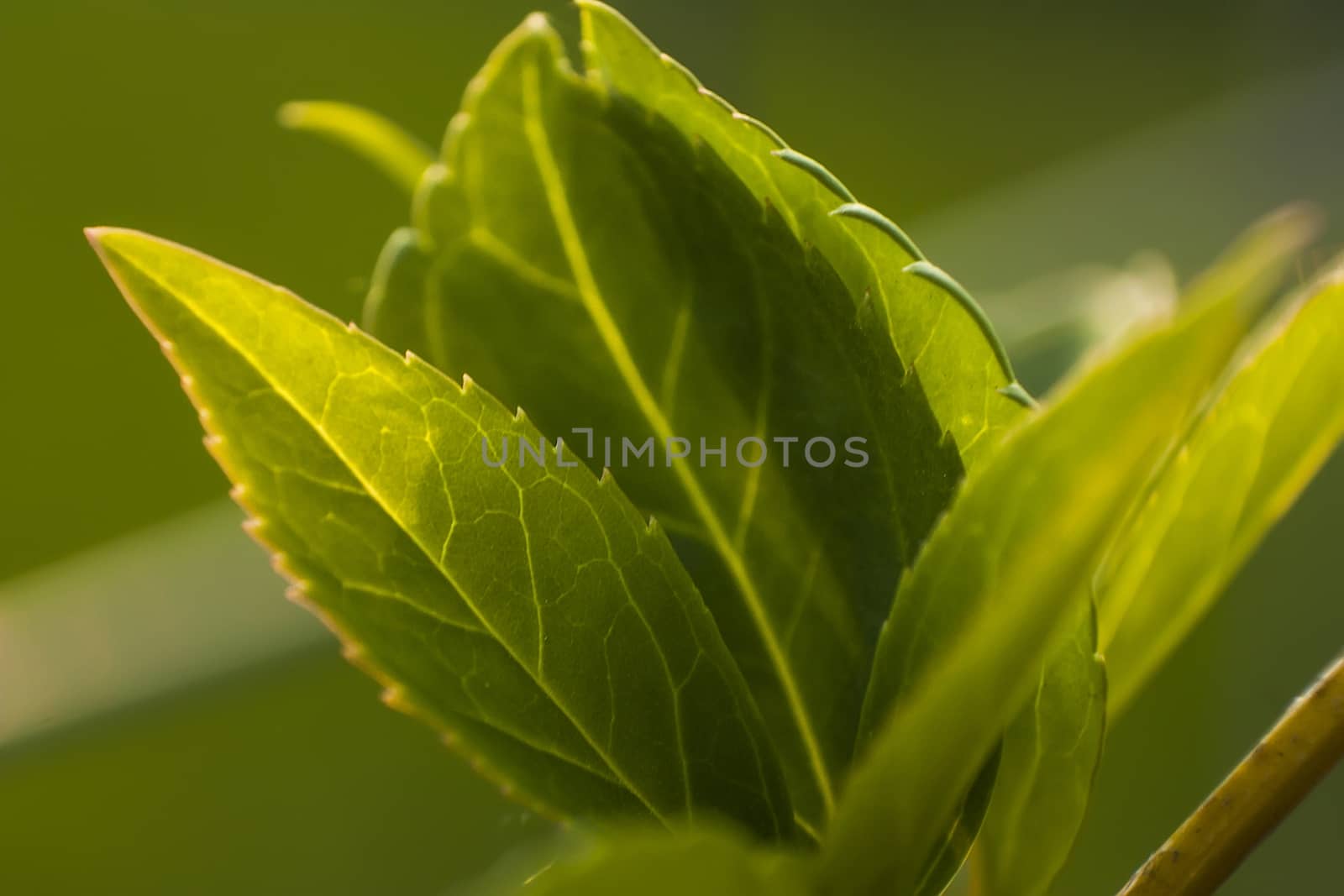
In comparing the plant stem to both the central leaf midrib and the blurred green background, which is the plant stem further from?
the blurred green background

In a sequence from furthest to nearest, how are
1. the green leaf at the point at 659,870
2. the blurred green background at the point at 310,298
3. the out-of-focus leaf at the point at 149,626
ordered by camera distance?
the blurred green background at the point at 310,298
the out-of-focus leaf at the point at 149,626
the green leaf at the point at 659,870

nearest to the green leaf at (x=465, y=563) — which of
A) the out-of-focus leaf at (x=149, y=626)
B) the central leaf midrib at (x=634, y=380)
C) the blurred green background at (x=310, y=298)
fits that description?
the central leaf midrib at (x=634, y=380)

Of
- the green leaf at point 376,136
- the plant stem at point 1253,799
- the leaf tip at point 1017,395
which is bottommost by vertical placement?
the green leaf at point 376,136

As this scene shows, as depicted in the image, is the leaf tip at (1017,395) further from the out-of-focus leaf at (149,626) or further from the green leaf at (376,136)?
the out-of-focus leaf at (149,626)

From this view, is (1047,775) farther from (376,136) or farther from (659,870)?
(376,136)

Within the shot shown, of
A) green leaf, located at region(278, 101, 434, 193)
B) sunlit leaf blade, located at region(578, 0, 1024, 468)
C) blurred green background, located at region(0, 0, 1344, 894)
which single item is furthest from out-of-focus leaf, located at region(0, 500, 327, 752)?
sunlit leaf blade, located at region(578, 0, 1024, 468)

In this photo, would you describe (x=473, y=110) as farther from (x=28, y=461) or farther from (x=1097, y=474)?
(x=28, y=461)

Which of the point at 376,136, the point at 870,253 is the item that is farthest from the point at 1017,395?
the point at 376,136
